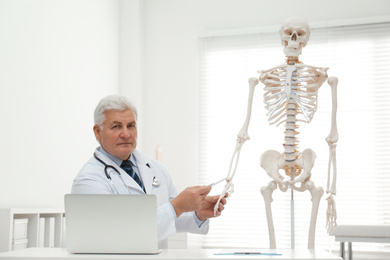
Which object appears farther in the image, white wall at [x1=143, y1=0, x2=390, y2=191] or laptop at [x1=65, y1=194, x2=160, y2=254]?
white wall at [x1=143, y1=0, x2=390, y2=191]

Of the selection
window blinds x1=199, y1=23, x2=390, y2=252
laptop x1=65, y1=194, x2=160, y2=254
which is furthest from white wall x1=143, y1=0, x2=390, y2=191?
laptop x1=65, y1=194, x2=160, y2=254

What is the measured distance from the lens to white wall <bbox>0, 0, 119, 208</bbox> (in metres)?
3.06

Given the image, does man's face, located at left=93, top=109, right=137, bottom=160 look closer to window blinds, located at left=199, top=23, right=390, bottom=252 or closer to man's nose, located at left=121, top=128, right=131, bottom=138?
man's nose, located at left=121, top=128, right=131, bottom=138

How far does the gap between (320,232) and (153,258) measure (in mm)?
3156

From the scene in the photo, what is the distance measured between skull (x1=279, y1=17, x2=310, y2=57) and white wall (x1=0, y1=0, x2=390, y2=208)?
1670 mm

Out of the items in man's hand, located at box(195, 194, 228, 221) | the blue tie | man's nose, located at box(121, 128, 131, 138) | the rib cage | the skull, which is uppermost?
the skull

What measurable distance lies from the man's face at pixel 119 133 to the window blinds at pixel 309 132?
8.20ft

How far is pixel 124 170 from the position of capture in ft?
6.96

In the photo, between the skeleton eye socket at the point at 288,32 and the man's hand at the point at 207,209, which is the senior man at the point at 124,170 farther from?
the skeleton eye socket at the point at 288,32

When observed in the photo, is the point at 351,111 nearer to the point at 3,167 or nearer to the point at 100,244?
the point at 3,167

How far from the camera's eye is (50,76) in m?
3.54

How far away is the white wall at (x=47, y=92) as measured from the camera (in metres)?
3.06

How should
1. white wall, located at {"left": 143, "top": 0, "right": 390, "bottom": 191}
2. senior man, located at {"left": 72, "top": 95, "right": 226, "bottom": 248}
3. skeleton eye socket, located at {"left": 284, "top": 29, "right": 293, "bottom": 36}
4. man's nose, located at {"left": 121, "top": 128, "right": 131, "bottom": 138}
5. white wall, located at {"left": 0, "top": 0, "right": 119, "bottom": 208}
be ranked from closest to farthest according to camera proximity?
senior man, located at {"left": 72, "top": 95, "right": 226, "bottom": 248}, man's nose, located at {"left": 121, "top": 128, "right": 131, "bottom": 138}, skeleton eye socket, located at {"left": 284, "top": 29, "right": 293, "bottom": 36}, white wall, located at {"left": 0, "top": 0, "right": 119, "bottom": 208}, white wall, located at {"left": 143, "top": 0, "right": 390, "bottom": 191}

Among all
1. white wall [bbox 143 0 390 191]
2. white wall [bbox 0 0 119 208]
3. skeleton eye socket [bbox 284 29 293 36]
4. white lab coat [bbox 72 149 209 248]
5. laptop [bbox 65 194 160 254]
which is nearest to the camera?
laptop [bbox 65 194 160 254]
